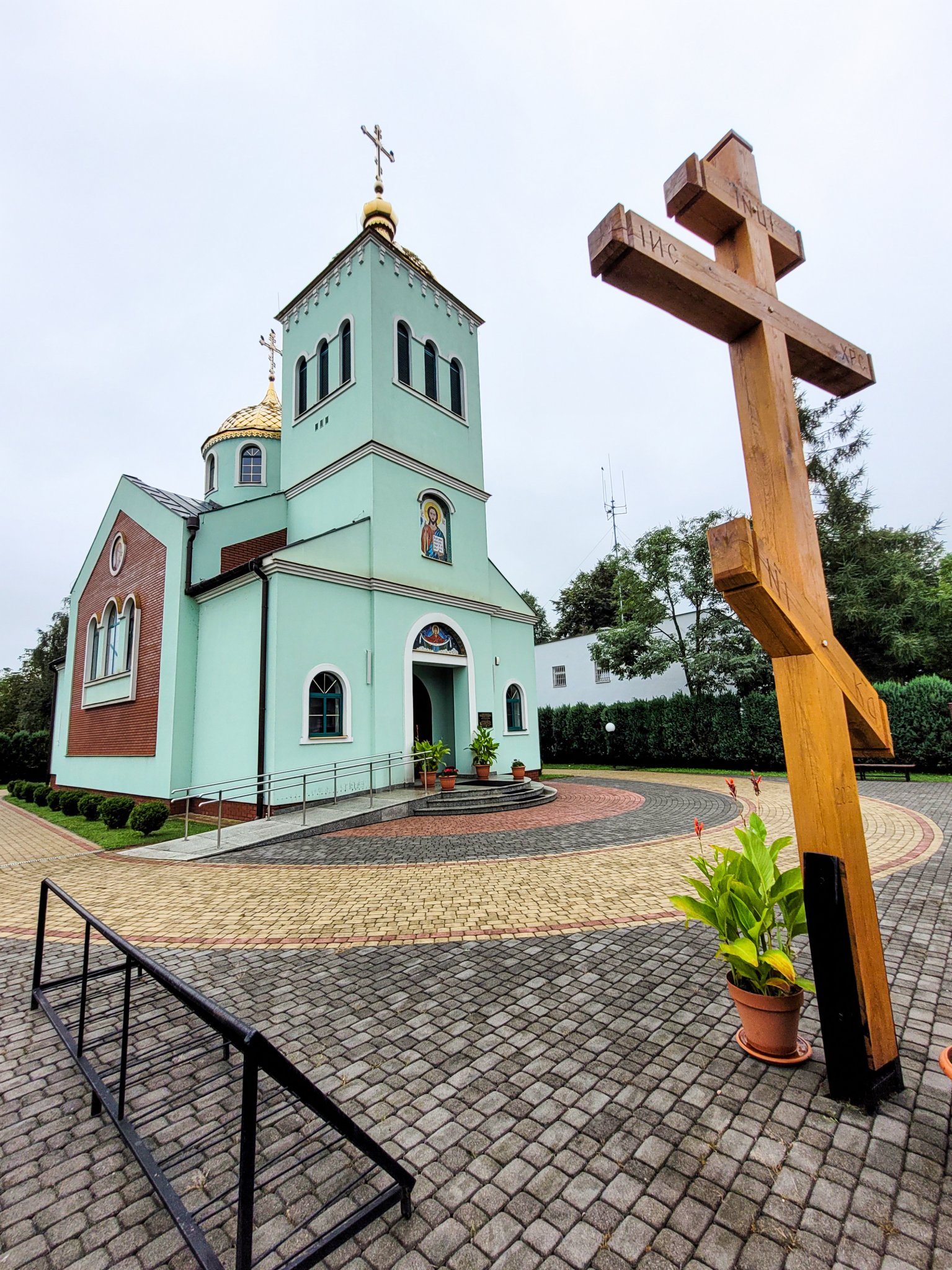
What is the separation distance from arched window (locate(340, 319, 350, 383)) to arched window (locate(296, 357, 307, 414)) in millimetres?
1700

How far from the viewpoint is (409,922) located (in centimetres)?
511

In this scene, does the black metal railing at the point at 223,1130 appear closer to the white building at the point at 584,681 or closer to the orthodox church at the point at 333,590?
the orthodox church at the point at 333,590

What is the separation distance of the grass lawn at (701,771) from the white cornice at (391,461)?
982 cm

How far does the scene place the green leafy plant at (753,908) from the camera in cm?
283

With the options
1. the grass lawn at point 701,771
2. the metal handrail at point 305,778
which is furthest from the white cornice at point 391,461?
the grass lawn at point 701,771

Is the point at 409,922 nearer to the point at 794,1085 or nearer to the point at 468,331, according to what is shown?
the point at 794,1085

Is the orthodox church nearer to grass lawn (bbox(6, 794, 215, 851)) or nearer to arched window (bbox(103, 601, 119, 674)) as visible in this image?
arched window (bbox(103, 601, 119, 674))

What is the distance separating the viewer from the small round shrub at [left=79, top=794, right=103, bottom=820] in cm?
1224

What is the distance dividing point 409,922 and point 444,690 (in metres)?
10.8

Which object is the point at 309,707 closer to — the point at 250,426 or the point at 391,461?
the point at 391,461

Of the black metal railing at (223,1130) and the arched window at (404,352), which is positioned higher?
the arched window at (404,352)

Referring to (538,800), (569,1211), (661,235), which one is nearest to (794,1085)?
(569,1211)

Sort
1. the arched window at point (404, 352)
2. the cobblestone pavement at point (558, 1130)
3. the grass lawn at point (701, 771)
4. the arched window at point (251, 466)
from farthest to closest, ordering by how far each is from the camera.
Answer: the arched window at point (251, 466) → the grass lawn at point (701, 771) → the arched window at point (404, 352) → the cobblestone pavement at point (558, 1130)

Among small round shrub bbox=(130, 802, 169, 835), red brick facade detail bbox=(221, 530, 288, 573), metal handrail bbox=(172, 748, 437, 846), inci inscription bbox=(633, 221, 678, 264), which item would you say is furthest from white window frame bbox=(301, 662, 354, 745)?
inci inscription bbox=(633, 221, 678, 264)
